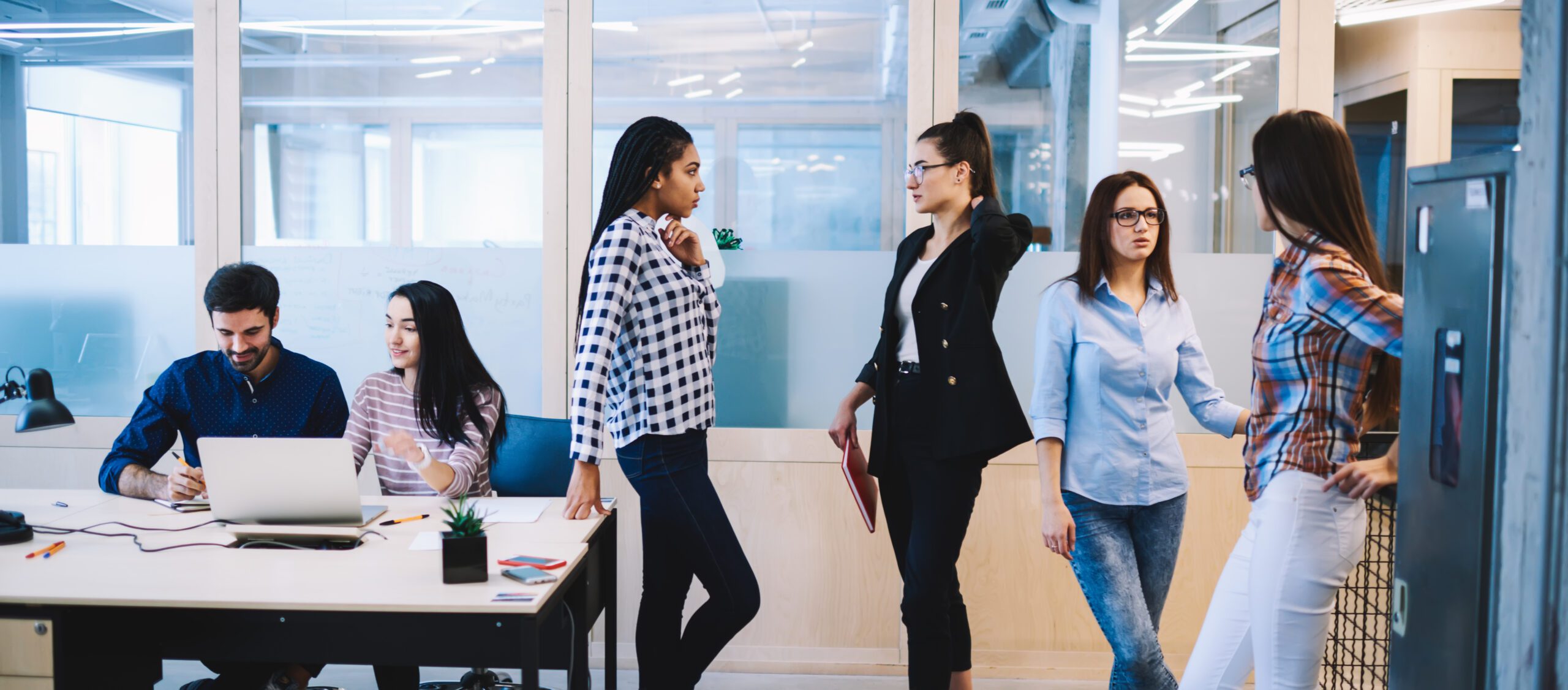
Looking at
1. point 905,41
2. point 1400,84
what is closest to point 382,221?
point 905,41

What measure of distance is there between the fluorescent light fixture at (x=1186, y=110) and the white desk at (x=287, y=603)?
2339 millimetres

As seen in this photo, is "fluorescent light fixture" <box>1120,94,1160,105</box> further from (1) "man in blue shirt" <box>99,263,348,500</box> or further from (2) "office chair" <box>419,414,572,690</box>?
(1) "man in blue shirt" <box>99,263,348,500</box>

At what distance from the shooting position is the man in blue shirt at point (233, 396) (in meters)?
2.45

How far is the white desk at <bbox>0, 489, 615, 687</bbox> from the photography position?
5.32ft

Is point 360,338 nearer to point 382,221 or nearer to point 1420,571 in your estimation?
point 382,221

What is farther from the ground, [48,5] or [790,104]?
[48,5]

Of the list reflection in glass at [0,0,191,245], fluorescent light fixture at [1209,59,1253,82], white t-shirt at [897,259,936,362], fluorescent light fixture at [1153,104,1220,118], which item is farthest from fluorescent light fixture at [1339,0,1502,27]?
→ reflection in glass at [0,0,191,245]

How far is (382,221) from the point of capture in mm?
3320

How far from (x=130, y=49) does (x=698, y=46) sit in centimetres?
201

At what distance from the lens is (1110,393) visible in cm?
204

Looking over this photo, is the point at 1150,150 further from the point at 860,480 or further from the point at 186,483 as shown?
the point at 186,483

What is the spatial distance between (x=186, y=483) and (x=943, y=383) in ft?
6.03

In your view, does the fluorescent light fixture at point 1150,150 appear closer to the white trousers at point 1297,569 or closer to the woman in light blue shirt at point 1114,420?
the woman in light blue shirt at point 1114,420

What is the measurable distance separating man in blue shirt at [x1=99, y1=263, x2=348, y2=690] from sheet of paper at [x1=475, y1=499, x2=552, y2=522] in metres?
0.58
